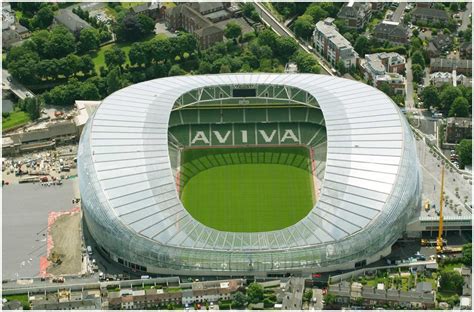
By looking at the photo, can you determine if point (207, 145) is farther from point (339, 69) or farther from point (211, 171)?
point (339, 69)

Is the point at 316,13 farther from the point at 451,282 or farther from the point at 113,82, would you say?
the point at 451,282

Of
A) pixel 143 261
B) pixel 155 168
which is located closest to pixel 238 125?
pixel 155 168

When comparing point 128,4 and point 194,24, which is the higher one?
point 194,24

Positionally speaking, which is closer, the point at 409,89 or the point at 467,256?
the point at 467,256

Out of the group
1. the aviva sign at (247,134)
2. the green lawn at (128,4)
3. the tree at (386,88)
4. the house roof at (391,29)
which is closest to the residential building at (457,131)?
the tree at (386,88)

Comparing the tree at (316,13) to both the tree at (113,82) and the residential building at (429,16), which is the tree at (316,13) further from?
the tree at (113,82)

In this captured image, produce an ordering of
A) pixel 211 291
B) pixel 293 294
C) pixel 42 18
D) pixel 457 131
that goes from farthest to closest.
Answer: pixel 42 18
pixel 457 131
pixel 211 291
pixel 293 294

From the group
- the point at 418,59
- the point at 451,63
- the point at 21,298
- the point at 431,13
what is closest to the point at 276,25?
the point at 431,13

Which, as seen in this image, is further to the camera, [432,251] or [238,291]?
[432,251]
